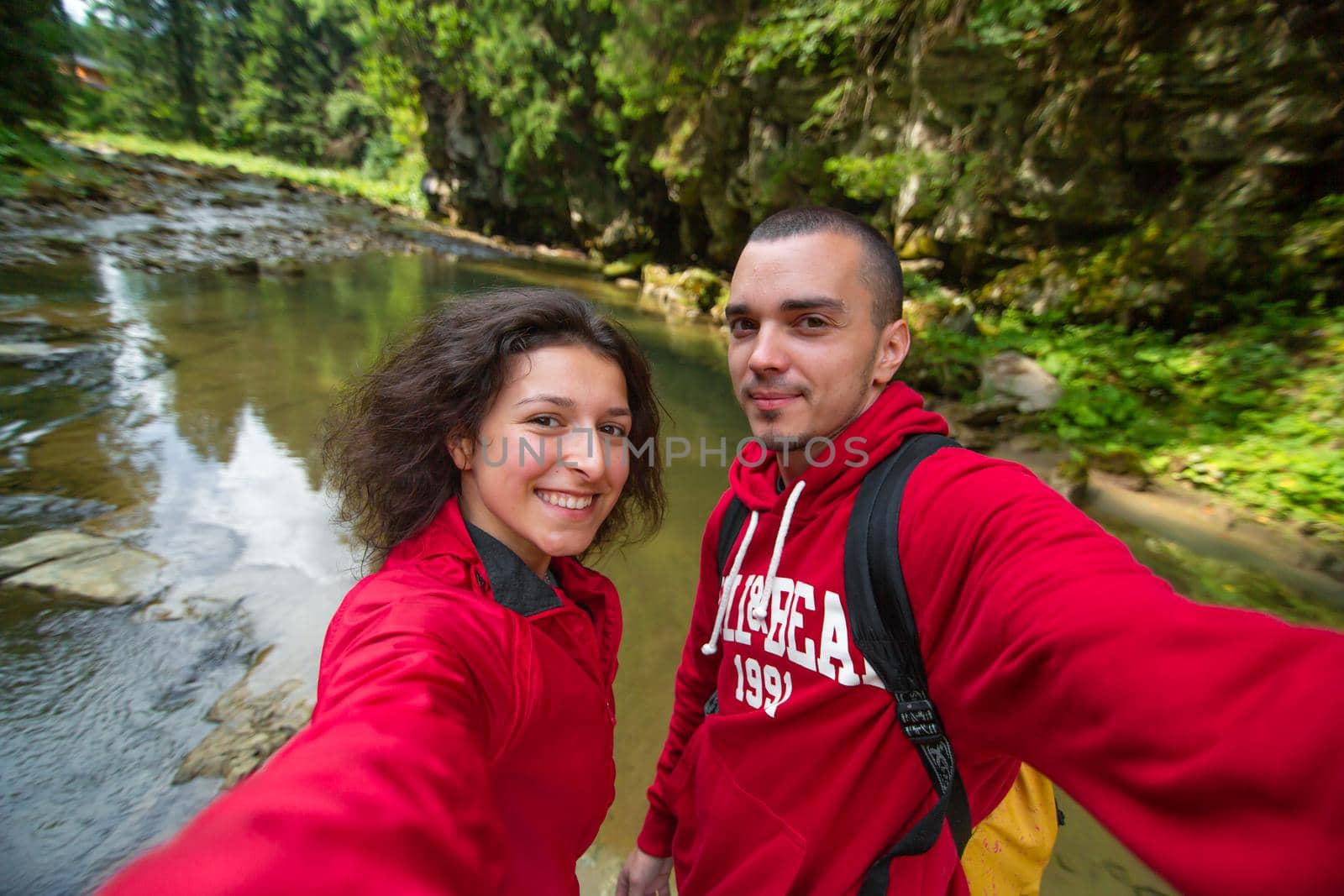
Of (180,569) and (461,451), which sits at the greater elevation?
(461,451)

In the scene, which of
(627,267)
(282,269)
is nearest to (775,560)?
(282,269)

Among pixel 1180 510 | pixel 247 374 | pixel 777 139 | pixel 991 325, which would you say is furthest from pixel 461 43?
pixel 1180 510

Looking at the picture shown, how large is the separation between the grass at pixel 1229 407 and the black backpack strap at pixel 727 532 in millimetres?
4860

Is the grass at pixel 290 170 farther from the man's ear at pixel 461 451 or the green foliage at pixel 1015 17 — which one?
the man's ear at pixel 461 451

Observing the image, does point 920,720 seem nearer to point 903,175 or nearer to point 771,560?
point 771,560

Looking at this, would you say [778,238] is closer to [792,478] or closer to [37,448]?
[792,478]

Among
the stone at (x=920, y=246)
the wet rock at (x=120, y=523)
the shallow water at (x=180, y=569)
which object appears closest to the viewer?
the shallow water at (x=180, y=569)

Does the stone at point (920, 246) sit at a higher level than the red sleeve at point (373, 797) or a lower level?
higher

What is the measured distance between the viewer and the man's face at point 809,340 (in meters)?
1.24

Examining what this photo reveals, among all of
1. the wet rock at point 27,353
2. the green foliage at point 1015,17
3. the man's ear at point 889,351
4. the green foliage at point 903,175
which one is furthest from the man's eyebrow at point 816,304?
the green foliage at point 903,175

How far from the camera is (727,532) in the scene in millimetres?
1428

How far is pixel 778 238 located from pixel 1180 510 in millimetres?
4947

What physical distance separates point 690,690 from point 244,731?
2.00 m

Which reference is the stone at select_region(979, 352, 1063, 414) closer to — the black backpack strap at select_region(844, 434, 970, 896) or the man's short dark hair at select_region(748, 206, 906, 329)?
the man's short dark hair at select_region(748, 206, 906, 329)
